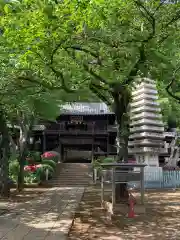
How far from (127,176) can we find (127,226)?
1.82 metres

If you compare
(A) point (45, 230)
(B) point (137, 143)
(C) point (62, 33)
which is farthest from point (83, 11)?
(B) point (137, 143)

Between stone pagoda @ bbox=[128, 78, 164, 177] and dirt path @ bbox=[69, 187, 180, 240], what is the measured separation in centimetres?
666

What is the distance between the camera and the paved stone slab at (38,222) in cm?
810

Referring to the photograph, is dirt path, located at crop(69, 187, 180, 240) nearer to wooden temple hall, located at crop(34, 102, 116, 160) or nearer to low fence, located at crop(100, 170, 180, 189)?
low fence, located at crop(100, 170, 180, 189)

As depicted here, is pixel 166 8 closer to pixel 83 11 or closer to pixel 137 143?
pixel 83 11

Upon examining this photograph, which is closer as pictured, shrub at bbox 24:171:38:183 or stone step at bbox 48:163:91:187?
shrub at bbox 24:171:38:183

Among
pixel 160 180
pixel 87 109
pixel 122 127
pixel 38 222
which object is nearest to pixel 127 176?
pixel 122 127

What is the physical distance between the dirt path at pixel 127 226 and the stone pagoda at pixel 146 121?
666 centimetres

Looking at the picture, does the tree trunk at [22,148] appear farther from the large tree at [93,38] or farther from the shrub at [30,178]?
the large tree at [93,38]

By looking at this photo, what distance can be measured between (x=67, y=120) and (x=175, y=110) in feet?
58.7

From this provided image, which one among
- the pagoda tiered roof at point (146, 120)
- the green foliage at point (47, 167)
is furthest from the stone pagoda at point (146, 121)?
the green foliage at point (47, 167)

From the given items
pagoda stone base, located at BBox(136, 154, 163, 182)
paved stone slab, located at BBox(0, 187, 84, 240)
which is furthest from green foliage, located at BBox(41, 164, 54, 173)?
paved stone slab, located at BBox(0, 187, 84, 240)

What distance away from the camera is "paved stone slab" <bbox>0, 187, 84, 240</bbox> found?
319 inches

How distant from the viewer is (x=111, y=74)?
10.3m
